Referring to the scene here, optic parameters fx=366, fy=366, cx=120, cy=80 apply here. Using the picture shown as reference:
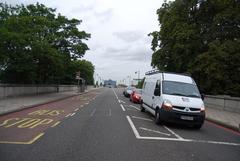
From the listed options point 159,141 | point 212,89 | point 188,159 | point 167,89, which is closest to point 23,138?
point 159,141

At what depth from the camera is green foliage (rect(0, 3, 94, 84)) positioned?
35.6m

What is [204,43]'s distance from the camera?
3697 cm

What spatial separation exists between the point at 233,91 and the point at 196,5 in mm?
9867

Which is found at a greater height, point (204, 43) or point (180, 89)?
point (204, 43)

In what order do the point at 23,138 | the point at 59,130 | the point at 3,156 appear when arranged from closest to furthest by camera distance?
the point at 3,156, the point at 23,138, the point at 59,130

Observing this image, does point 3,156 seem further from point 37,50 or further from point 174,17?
point 174,17

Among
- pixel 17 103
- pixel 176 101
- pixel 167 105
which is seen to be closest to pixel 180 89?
pixel 176 101

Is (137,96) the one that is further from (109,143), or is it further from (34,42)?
(109,143)

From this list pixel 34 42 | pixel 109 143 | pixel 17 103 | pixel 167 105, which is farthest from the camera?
pixel 34 42

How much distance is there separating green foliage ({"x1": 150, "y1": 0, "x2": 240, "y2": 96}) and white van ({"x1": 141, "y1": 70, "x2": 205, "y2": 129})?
15.8 m

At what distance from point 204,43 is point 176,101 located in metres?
23.4

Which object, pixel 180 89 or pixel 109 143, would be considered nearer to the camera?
pixel 109 143

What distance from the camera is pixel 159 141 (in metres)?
11.0

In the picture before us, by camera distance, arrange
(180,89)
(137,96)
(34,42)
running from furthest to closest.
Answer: (34,42) → (137,96) → (180,89)
